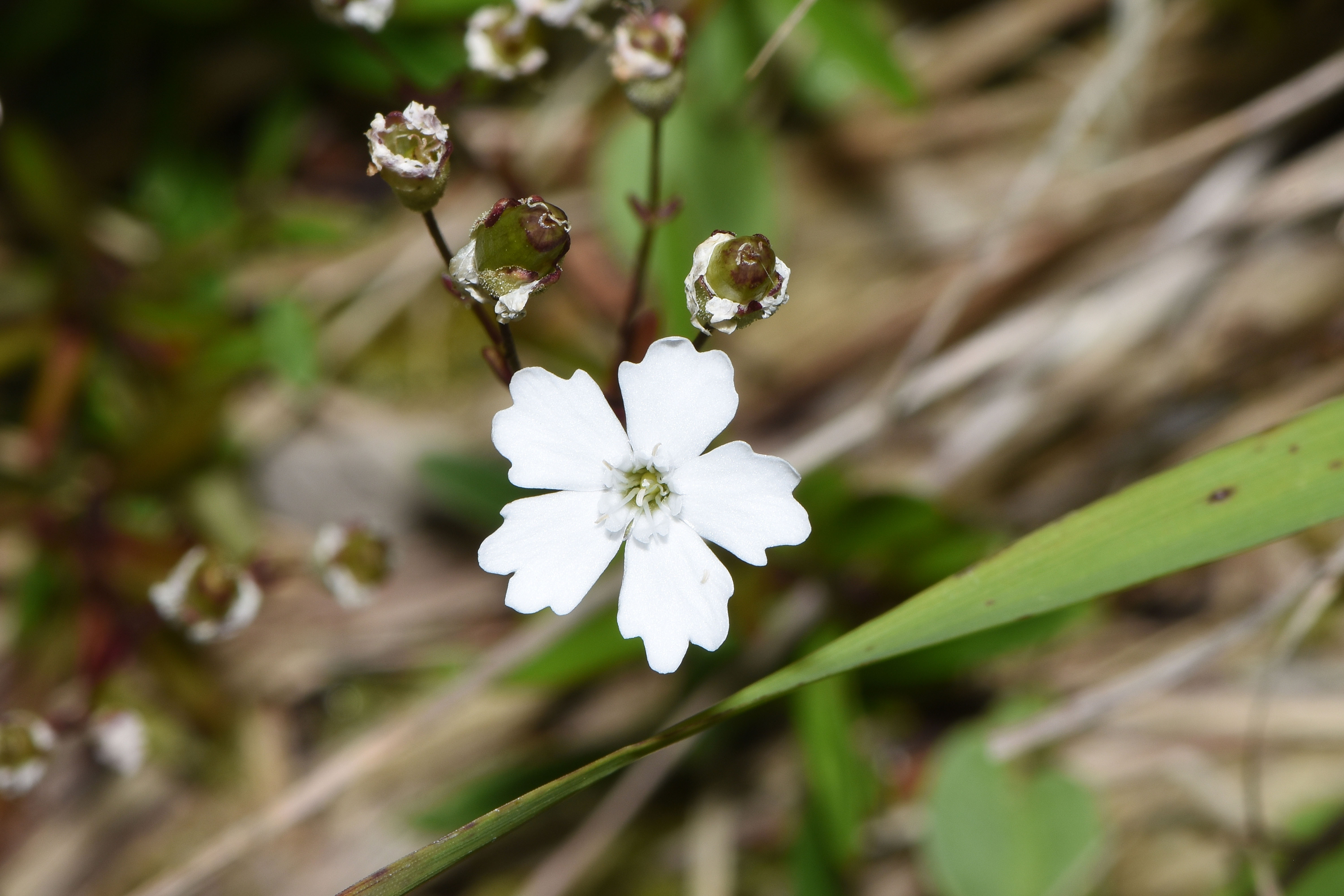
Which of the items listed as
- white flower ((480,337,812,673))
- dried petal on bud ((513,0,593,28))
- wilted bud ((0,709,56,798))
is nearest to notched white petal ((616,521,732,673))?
white flower ((480,337,812,673))

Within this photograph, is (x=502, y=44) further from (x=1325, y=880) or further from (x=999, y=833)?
(x=1325, y=880)

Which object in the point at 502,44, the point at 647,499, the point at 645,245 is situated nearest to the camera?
the point at 647,499

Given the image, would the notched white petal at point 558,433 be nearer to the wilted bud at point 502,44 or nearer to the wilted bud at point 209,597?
the wilted bud at point 502,44

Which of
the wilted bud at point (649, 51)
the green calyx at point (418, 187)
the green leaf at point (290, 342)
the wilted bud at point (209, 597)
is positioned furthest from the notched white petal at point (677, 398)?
the green leaf at point (290, 342)

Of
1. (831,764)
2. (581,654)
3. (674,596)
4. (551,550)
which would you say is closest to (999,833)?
(831,764)

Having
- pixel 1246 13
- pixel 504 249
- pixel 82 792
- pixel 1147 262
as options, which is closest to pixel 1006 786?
pixel 1147 262
